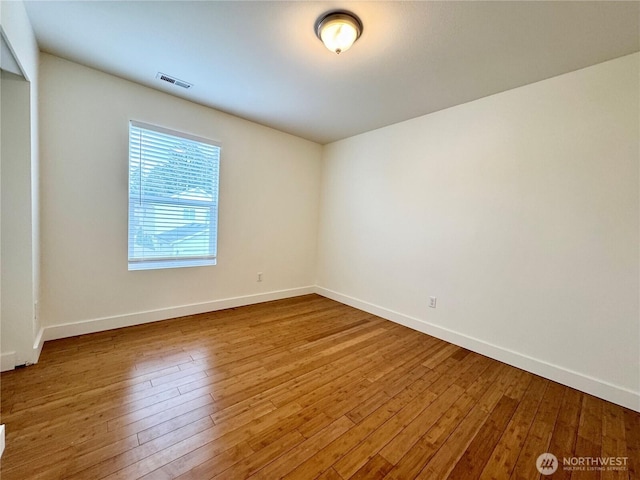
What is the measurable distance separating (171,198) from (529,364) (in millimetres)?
3943

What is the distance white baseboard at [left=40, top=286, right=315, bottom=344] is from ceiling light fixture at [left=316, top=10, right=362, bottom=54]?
3063 mm

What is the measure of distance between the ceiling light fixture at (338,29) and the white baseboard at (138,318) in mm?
3063

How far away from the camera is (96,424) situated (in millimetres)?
1488

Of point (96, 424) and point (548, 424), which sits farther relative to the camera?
point (548, 424)

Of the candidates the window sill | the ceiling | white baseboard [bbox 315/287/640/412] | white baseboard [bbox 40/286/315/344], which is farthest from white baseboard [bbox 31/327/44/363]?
white baseboard [bbox 315/287/640/412]

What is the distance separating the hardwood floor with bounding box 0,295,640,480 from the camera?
51.4 inches

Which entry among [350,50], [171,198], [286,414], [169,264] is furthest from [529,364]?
[171,198]

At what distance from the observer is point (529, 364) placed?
232cm

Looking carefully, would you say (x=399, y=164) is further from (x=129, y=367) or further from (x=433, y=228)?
(x=129, y=367)

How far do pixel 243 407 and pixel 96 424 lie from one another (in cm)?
81

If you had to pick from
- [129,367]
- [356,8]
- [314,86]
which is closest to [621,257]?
[356,8]

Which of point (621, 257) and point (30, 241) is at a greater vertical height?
point (621, 257)

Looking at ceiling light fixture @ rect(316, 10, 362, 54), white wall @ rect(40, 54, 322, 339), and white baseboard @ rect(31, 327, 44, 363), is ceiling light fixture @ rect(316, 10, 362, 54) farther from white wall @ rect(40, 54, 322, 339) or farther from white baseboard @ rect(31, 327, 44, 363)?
white baseboard @ rect(31, 327, 44, 363)

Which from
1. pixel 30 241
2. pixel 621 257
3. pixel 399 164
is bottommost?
pixel 30 241
